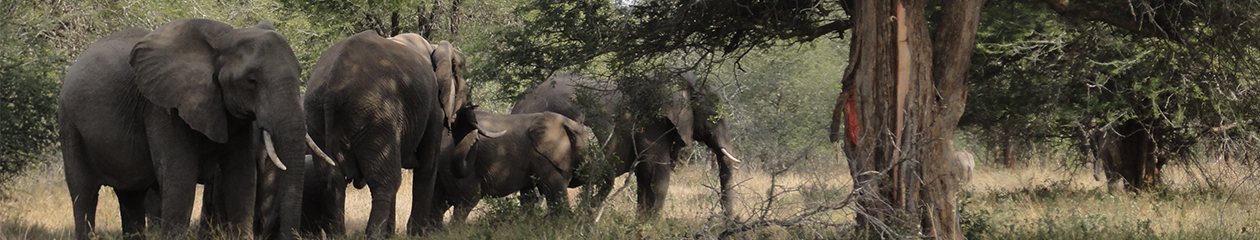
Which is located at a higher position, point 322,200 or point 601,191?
point 322,200

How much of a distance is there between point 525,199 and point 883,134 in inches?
147

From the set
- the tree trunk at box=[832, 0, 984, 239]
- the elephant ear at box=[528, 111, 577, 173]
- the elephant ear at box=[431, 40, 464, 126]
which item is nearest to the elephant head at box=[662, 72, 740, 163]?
the elephant ear at box=[528, 111, 577, 173]

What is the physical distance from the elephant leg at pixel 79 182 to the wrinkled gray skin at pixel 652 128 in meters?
4.53

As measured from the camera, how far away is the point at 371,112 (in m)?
8.53

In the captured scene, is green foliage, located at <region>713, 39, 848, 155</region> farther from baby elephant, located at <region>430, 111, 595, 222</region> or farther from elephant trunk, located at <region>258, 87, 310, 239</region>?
elephant trunk, located at <region>258, 87, 310, 239</region>

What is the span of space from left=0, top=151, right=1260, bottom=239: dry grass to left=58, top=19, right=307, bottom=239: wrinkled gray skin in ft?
2.93

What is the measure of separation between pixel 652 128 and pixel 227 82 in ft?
19.9

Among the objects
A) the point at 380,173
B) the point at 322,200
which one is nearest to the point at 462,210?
the point at 322,200

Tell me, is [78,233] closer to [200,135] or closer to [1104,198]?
[200,135]

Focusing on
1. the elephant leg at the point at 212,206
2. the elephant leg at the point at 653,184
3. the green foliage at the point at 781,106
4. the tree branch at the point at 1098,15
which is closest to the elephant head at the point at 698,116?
the elephant leg at the point at 653,184

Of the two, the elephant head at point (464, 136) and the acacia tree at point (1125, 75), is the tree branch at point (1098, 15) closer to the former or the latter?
the acacia tree at point (1125, 75)

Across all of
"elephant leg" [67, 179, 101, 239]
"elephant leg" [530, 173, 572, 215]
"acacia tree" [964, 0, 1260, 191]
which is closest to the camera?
"elephant leg" [67, 179, 101, 239]

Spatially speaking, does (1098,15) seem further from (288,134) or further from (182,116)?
(182,116)

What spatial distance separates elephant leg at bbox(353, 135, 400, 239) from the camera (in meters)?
8.60
